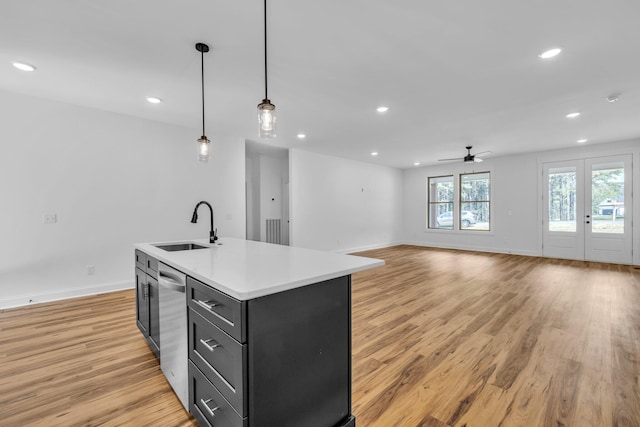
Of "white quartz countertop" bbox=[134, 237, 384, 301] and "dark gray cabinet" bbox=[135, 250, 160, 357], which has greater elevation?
"white quartz countertop" bbox=[134, 237, 384, 301]

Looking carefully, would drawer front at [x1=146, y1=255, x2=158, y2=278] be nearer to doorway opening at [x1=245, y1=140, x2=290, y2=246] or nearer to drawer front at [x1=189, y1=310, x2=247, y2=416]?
drawer front at [x1=189, y1=310, x2=247, y2=416]

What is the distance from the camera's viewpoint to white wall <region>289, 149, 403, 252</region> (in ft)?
21.9

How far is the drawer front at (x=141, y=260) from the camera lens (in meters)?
2.36

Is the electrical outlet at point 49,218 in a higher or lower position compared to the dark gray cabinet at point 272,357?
higher

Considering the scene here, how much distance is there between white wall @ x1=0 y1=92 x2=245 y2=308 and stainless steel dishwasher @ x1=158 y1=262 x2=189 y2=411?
9.49 ft

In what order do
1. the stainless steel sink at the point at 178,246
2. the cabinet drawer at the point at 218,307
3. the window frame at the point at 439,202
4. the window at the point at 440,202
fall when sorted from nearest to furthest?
the cabinet drawer at the point at 218,307, the stainless steel sink at the point at 178,246, the window frame at the point at 439,202, the window at the point at 440,202

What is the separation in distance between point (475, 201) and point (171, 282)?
8.70 m

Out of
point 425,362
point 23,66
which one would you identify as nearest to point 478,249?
point 425,362

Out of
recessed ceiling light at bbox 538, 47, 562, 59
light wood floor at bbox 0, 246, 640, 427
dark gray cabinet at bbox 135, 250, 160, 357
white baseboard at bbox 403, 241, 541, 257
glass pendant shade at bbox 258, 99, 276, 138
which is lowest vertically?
light wood floor at bbox 0, 246, 640, 427

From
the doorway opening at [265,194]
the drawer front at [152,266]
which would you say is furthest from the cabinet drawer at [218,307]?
the doorway opening at [265,194]

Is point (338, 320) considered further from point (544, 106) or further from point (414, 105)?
point (544, 106)

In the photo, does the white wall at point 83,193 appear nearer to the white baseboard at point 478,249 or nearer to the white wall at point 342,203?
the white wall at point 342,203

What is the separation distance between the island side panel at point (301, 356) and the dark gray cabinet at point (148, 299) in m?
1.28

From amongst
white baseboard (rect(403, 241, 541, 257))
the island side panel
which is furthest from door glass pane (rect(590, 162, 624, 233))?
the island side panel
